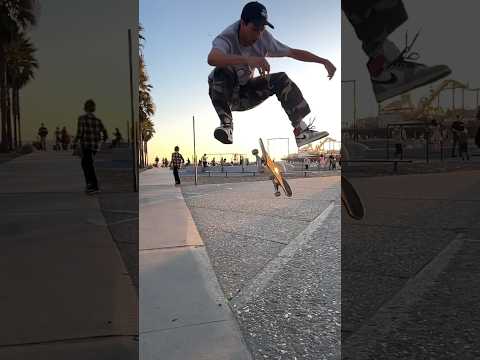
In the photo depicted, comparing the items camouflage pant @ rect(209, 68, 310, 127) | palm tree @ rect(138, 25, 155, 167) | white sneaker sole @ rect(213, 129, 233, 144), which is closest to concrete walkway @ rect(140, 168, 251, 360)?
palm tree @ rect(138, 25, 155, 167)

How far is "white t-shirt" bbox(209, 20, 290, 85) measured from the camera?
182cm

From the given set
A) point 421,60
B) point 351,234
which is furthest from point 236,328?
point 351,234

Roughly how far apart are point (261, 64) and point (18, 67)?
3.10 ft

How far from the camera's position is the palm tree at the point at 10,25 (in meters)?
1.37

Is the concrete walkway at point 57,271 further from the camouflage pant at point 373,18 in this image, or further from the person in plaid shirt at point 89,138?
the camouflage pant at point 373,18

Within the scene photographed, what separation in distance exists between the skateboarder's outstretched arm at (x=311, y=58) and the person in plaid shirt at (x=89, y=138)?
897mm

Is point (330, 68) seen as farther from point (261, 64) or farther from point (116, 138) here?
point (116, 138)

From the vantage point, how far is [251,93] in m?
1.95

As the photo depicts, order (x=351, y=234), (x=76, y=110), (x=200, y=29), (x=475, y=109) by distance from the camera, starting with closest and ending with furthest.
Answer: (x=76, y=110), (x=200, y=29), (x=475, y=109), (x=351, y=234)

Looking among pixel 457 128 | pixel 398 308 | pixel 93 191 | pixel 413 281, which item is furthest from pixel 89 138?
pixel 457 128

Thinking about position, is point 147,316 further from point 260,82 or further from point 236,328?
point 260,82

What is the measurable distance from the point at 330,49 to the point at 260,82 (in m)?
0.34

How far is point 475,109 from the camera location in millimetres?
2861

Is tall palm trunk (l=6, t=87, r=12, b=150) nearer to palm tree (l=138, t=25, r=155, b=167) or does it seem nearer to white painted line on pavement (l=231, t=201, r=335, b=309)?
palm tree (l=138, t=25, r=155, b=167)
